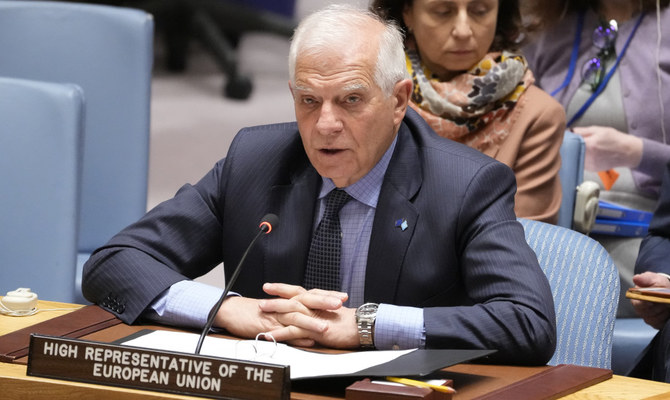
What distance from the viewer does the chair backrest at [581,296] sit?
2270 mm

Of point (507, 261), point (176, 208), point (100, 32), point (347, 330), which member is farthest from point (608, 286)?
point (100, 32)

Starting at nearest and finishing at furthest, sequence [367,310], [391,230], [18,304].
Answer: [367,310]
[18,304]
[391,230]

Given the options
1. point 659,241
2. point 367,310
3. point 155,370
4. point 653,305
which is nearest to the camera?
point 155,370

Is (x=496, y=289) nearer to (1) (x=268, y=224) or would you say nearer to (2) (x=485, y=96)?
(1) (x=268, y=224)

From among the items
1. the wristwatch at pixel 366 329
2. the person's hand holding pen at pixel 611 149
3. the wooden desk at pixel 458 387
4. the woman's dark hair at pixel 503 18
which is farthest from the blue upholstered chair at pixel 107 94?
the wristwatch at pixel 366 329

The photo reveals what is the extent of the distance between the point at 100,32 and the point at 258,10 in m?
3.46

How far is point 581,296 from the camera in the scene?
2295 mm

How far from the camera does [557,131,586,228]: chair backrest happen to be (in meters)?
3.18

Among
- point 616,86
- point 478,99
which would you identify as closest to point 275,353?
point 478,99

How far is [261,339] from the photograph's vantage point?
1979 millimetres

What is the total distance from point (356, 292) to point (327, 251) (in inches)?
4.0

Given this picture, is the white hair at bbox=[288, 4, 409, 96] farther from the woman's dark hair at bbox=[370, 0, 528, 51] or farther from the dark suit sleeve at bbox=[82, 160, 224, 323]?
the woman's dark hair at bbox=[370, 0, 528, 51]

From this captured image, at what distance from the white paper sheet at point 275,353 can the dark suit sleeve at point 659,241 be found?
49.1 inches

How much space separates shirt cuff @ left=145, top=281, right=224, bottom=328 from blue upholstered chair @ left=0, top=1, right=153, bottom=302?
146cm
